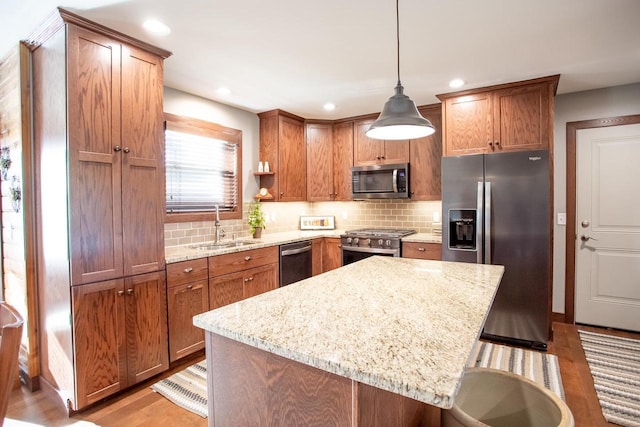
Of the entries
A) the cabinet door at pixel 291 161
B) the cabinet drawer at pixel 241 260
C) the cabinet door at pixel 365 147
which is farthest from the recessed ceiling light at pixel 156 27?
the cabinet door at pixel 365 147

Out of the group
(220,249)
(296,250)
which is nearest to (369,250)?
(296,250)

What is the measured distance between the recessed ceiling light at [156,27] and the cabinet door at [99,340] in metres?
1.63

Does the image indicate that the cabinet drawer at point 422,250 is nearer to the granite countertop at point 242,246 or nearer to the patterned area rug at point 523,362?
the granite countertop at point 242,246

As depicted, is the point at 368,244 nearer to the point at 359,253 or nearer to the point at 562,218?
the point at 359,253

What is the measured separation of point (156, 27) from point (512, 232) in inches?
125

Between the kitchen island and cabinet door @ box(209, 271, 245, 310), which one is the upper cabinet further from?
cabinet door @ box(209, 271, 245, 310)

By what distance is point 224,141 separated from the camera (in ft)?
12.1

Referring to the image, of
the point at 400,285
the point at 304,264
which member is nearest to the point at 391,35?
→ the point at 400,285

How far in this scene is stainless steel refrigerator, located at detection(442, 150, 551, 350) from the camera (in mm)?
2936

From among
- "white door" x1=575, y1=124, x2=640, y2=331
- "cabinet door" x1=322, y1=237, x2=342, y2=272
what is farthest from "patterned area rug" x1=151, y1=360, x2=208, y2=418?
"white door" x1=575, y1=124, x2=640, y2=331

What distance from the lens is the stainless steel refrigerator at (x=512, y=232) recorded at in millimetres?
2936

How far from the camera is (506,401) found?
1281 mm

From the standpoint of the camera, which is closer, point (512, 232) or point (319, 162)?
point (512, 232)

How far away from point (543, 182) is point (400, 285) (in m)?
2.09
